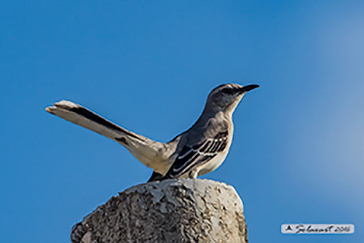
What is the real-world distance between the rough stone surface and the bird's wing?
2.35 ft

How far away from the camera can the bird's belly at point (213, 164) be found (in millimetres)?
5723

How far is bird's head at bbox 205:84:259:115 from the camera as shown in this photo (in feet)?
20.7

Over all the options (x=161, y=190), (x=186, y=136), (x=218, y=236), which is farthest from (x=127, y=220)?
(x=186, y=136)

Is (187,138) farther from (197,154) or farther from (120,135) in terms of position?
(120,135)

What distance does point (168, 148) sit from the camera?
18.3 feet

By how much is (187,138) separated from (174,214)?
162 centimetres

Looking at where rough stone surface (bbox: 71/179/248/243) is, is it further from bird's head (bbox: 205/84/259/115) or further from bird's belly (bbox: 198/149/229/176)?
bird's head (bbox: 205/84/259/115)

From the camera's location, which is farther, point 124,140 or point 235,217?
point 124,140

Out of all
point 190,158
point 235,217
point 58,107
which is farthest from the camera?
point 190,158

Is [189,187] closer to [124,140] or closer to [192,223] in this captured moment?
[192,223]

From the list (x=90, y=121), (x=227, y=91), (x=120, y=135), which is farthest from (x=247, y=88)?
(x=90, y=121)

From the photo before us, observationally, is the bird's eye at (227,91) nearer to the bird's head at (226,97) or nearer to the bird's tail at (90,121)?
the bird's head at (226,97)

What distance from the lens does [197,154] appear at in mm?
5641

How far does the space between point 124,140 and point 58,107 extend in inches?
34.0
